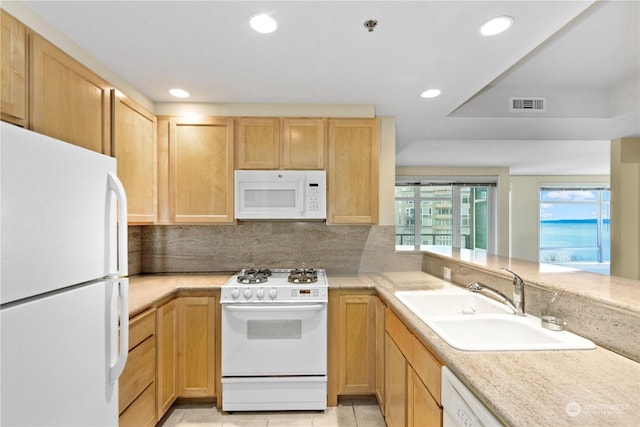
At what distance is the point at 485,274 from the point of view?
76.9 inches

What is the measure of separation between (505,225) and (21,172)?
797cm

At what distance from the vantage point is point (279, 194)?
256cm

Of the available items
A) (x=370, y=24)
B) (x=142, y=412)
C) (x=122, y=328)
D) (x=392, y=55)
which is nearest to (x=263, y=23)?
(x=370, y=24)

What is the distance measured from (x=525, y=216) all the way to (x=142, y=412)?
27.2 ft

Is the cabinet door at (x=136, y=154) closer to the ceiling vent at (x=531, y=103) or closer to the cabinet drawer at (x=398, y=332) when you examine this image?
the cabinet drawer at (x=398, y=332)

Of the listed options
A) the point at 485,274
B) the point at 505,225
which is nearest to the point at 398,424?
the point at 485,274

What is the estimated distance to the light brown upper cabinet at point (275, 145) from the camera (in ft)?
8.55

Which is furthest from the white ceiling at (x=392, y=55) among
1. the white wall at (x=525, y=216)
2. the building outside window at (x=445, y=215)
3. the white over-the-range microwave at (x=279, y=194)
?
the white wall at (x=525, y=216)

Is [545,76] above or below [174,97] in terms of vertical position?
above

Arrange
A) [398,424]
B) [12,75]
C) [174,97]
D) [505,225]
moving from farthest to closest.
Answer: [505,225] < [174,97] < [398,424] < [12,75]

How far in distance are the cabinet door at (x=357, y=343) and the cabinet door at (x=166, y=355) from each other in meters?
1.23

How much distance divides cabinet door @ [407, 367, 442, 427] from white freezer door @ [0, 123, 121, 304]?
146 centimetres

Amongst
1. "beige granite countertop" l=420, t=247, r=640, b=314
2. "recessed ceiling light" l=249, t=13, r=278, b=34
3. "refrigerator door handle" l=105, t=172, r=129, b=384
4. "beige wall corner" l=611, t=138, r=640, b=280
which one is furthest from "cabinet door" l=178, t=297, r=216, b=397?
"beige wall corner" l=611, t=138, r=640, b=280

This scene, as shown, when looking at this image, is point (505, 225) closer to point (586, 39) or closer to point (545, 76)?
point (545, 76)
